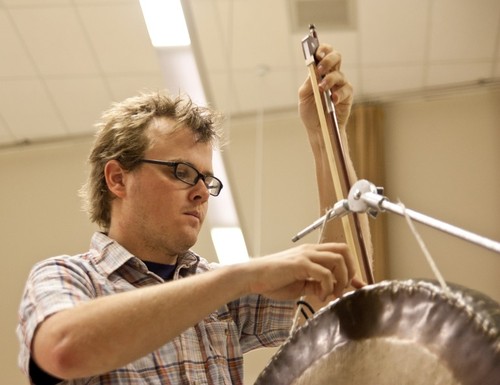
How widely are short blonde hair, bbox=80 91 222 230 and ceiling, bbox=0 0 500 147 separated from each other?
1.77m

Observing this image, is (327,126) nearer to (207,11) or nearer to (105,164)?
Answer: (105,164)

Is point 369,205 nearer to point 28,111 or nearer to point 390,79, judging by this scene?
point 390,79

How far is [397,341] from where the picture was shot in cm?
120

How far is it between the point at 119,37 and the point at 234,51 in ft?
1.97

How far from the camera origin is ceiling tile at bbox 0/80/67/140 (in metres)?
4.43

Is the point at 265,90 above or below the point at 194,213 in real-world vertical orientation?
below

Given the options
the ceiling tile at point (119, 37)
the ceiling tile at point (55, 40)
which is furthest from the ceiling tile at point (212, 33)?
the ceiling tile at point (55, 40)

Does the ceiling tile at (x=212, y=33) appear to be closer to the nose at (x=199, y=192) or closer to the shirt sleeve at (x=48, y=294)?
the nose at (x=199, y=192)

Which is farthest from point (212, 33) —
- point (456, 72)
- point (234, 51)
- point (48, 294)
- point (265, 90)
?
point (48, 294)

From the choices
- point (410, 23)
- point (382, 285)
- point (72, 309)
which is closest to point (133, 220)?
point (72, 309)

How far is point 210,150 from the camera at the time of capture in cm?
182

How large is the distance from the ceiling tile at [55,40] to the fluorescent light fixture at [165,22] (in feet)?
2.08

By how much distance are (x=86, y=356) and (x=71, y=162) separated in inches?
153

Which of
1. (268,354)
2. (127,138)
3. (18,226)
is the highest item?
(127,138)
